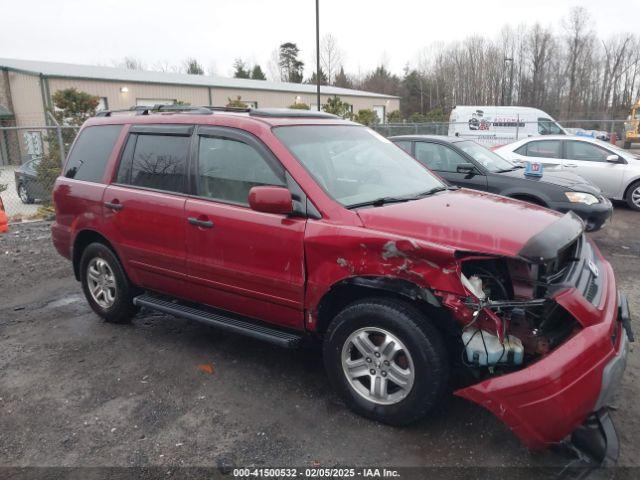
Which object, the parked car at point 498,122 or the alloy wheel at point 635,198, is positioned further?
the parked car at point 498,122

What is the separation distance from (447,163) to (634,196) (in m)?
5.20

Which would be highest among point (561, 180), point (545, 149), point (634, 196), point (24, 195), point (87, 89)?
point (87, 89)

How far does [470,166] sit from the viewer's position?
7207 millimetres

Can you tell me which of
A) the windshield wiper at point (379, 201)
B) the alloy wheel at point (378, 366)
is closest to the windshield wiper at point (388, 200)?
the windshield wiper at point (379, 201)

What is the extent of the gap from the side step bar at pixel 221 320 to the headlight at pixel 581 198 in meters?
5.18

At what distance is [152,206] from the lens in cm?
408

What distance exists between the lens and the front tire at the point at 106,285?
15.1ft

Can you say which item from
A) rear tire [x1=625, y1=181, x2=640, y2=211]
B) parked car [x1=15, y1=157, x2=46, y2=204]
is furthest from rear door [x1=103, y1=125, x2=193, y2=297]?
rear tire [x1=625, y1=181, x2=640, y2=211]

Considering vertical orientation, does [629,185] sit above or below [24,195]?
above

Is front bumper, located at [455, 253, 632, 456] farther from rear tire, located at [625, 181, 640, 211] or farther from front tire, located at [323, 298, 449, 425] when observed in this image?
rear tire, located at [625, 181, 640, 211]

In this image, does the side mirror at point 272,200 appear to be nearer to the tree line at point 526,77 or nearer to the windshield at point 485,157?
the windshield at point 485,157

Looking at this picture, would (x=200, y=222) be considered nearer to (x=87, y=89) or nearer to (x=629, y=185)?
(x=629, y=185)

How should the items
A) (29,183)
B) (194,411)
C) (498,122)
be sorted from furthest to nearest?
(498,122) < (29,183) < (194,411)

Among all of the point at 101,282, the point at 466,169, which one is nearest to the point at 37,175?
the point at 101,282
